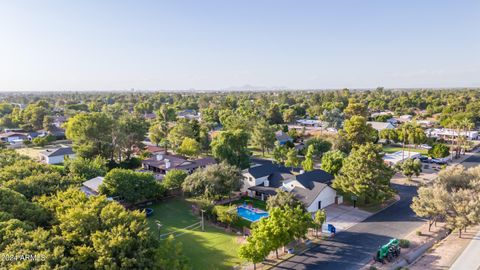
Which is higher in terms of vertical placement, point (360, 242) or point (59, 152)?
point (59, 152)

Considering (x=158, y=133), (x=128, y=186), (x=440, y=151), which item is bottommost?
(x=128, y=186)

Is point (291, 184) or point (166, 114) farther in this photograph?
point (166, 114)

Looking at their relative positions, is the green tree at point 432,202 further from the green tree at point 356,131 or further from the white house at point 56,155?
the white house at point 56,155

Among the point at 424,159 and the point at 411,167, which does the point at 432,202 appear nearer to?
the point at 411,167

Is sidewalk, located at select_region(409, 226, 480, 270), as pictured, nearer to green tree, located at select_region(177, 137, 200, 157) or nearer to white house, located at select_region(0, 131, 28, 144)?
green tree, located at select_region(177, 137, 200, 157)

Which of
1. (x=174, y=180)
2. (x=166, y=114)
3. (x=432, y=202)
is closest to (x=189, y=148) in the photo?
(x=174, y=180)

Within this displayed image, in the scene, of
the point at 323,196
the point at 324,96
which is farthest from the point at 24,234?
the point at 324,96

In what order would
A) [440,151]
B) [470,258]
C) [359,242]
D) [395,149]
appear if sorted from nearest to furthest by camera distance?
1. [470,258]
2. [359,242]
3. [440,151]
4. [395,149]
